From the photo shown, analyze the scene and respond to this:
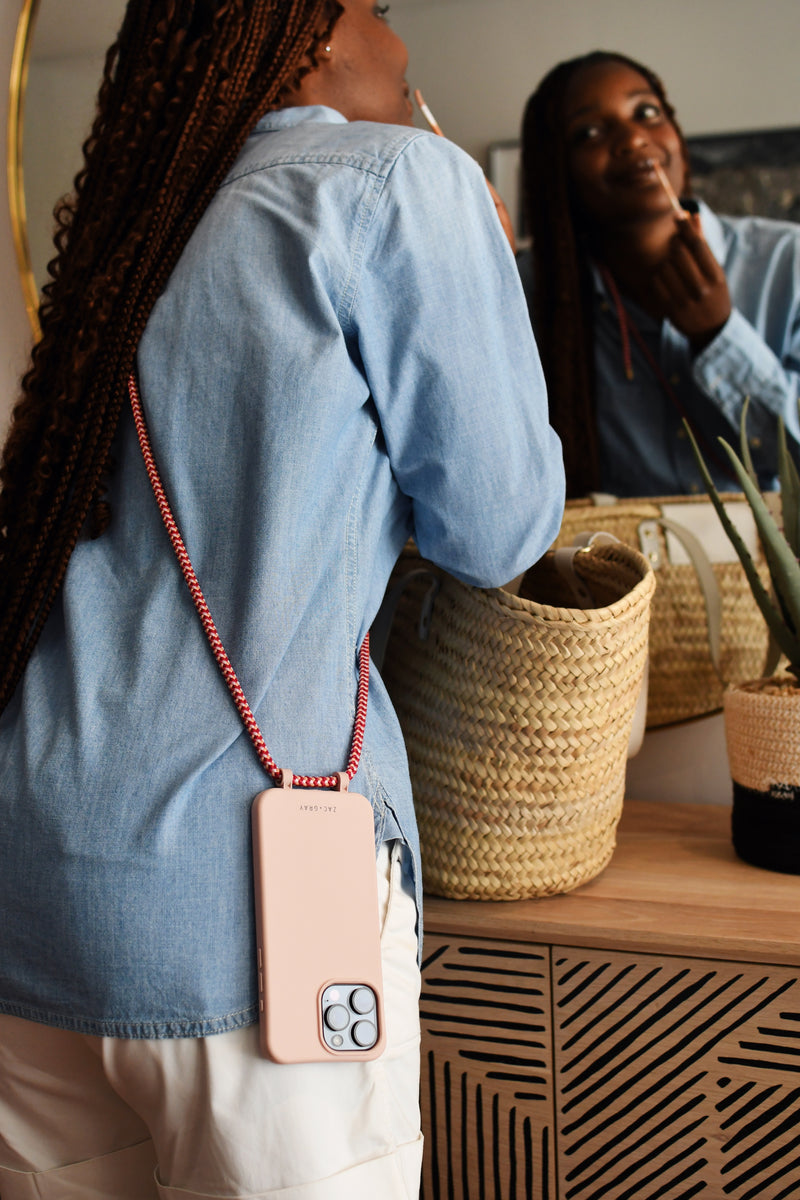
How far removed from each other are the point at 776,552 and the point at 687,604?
0.86ft

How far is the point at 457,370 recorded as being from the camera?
1.98 ft

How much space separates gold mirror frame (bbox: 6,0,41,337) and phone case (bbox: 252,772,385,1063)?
85 cm

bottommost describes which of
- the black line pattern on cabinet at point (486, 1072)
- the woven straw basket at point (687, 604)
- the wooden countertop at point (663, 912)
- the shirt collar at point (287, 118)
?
the black line pattern on cabinet at point (486, 1072)

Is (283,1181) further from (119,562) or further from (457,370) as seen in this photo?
(457,370)

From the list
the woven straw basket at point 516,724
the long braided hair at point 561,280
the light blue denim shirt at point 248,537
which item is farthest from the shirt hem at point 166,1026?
Result: the long braided hair at point 561,280

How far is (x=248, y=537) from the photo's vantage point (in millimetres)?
569

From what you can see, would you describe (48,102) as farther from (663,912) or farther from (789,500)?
(663,912)

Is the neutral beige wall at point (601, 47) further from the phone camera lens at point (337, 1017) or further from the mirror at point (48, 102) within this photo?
the phone camera lens at point (337, 1017)

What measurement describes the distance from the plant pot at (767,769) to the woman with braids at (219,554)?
357 millimetres

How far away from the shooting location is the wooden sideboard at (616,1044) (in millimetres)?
792

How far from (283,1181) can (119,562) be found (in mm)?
359

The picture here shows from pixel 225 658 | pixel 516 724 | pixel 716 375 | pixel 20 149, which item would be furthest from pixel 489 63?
pixel 225 658

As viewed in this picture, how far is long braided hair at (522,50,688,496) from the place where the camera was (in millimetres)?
1163

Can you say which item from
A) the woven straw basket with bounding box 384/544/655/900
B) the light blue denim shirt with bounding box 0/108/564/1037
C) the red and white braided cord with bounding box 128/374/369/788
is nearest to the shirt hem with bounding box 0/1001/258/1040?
the light blue denim shirt with bounding box 0/108/564/1037
